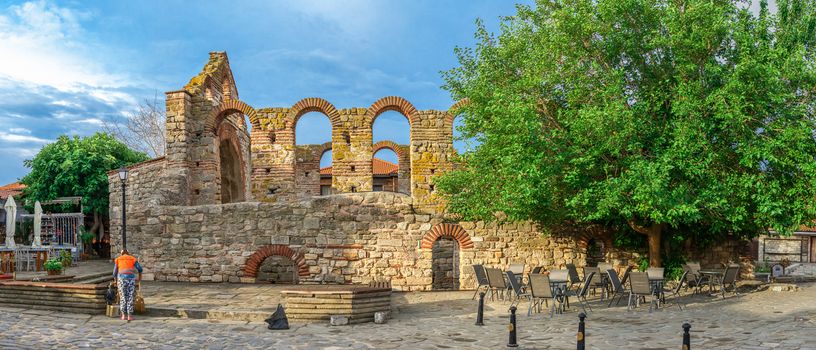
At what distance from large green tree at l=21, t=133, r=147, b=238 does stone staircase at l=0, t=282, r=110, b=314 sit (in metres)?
15.5

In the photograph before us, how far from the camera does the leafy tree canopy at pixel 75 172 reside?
2741cm

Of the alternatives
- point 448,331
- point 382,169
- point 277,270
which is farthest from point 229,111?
point 382,169

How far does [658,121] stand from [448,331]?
740 cm

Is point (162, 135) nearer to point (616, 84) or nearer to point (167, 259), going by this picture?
point (167, 259)

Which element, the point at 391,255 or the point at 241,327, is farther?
the point at 391,255

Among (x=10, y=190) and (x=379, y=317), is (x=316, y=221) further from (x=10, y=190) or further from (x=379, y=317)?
(x=10, y=190)

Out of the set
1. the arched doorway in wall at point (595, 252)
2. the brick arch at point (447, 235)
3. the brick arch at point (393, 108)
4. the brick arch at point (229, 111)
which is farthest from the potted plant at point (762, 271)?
the brick arch at point (229, 111)

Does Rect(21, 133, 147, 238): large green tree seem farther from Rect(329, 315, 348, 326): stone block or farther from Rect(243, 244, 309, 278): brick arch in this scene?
Rect(329, 315, 348, 326): stone block

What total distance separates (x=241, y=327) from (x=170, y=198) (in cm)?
860

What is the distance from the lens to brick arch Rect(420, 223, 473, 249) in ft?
53.9

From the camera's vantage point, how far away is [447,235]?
1666 cm

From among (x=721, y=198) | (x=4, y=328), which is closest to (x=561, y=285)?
(x=721, y=198)

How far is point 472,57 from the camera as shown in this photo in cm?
1748

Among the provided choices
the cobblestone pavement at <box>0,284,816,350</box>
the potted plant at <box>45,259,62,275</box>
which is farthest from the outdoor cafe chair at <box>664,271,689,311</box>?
the potted plant at <box>45,259,62,275</box>
